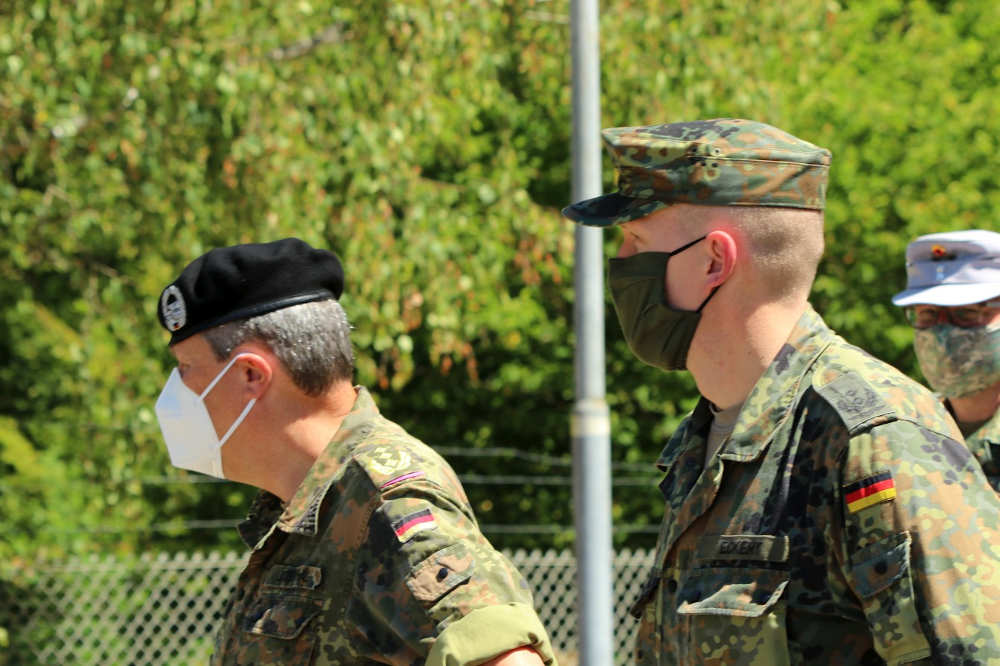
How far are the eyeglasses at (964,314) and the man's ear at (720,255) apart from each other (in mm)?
2003

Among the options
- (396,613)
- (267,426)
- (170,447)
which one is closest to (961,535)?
(396,613)

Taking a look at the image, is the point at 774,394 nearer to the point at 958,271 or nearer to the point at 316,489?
the point at 316,489

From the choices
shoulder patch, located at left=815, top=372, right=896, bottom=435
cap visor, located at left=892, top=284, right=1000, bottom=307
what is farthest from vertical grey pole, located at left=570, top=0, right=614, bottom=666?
shoulder patch, located at left=815, top=372, right=896, bottom=435

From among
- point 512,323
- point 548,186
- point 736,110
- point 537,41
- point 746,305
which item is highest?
point 746,305

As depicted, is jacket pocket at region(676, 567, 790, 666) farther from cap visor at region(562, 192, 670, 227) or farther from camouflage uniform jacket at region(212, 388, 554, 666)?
cap visor at region(562, 192, 670, 227)

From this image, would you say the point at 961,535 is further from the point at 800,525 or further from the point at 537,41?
the point at 537,41

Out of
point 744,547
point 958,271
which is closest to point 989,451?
point 958,271

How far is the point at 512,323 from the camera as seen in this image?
41.1 ft

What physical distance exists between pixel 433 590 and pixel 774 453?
595 mm

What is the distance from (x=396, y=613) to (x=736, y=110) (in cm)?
743

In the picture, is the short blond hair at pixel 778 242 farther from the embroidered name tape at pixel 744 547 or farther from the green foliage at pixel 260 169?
Result: the green foliage at pixel 260 169

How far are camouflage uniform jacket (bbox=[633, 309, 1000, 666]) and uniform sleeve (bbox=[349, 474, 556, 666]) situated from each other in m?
0.27

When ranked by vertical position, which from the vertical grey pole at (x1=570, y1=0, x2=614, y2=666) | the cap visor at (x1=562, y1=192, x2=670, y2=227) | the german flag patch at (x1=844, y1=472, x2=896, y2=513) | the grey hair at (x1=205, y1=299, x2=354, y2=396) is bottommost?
the vertical grey pole at (x1=570, y1=0, x2=614, y2=666)

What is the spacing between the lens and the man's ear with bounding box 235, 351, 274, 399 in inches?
108
